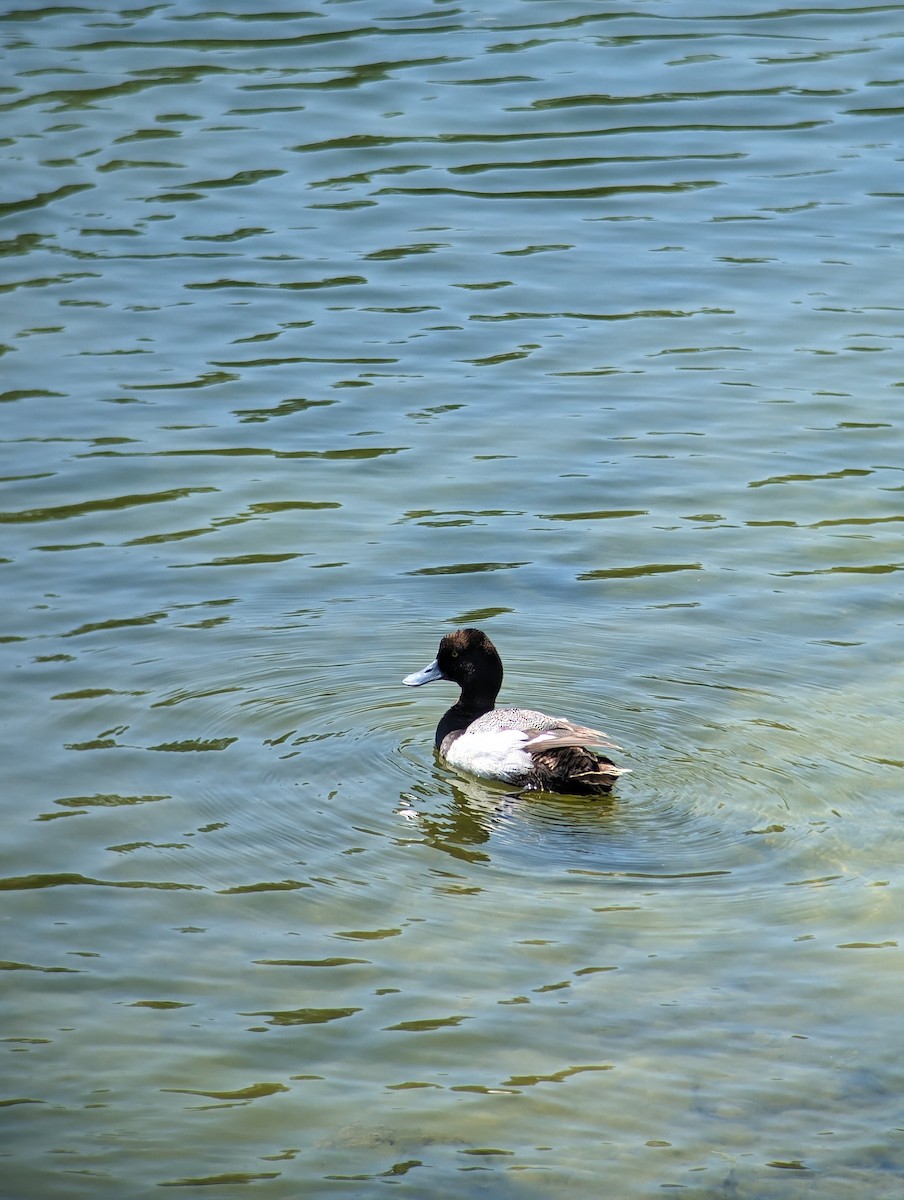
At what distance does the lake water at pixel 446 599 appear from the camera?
240 inches

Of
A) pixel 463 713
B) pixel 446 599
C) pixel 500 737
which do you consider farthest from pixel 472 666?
pixel 446 599

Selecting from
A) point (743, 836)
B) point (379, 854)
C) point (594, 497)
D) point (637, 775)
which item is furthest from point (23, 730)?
point (594, 497)

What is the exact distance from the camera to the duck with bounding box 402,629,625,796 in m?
8.13

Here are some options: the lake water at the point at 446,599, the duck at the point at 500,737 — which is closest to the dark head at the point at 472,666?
the duck at the point at 500,737

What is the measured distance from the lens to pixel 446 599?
10156 millimetres

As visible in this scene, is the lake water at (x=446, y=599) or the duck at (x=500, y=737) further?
the duck at (x=500, y=737)

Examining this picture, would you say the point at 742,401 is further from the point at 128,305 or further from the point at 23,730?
the point at 23,730

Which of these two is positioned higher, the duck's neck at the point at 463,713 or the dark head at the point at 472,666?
the dark head at the point at 472,666

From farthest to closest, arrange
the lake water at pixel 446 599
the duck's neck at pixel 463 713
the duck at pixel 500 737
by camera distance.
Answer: the duck's neck at pixel 463 713, the duck at pixel 500 737, the lake water at pixel 446 599

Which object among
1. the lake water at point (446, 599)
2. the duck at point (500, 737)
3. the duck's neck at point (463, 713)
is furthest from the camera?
the duck's neck at point (463, 713)

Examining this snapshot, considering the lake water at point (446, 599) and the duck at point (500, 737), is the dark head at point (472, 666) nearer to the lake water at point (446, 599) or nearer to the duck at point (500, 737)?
the duck at point (500, 737)

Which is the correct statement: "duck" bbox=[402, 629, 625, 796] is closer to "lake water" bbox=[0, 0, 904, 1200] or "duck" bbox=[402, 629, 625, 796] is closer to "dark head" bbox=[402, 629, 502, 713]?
"dark head" bbox=[402, 629, 502, 713]

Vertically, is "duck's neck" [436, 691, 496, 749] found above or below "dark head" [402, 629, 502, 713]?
below

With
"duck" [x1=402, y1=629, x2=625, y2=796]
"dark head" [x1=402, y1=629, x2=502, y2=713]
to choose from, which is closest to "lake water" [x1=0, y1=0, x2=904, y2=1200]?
"duck" [x1=402, y1=629, x2=625, y2=796]
